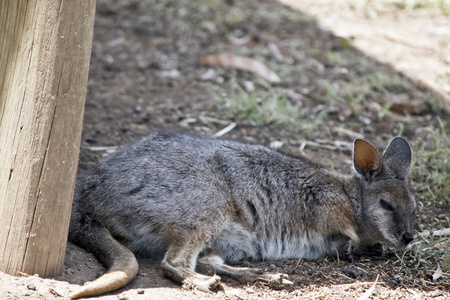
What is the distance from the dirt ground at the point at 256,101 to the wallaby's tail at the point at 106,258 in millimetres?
74

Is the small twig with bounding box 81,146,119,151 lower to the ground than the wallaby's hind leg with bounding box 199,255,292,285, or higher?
higher

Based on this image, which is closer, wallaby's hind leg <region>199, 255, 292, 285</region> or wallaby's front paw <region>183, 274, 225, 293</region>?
wallaby's front paw <region>183, 274, 225, 293</region>

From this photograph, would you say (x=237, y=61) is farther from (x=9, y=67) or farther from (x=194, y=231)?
(x=9, y=67)

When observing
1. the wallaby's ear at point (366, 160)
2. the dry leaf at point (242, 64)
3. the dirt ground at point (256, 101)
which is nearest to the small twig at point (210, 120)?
the dirt ground at point (256, 101)

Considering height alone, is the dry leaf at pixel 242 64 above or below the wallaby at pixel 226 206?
above

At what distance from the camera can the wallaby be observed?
167 inches

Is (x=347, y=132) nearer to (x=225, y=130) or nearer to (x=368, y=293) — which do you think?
(x=225, y=130)

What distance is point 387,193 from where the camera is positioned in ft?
16.1

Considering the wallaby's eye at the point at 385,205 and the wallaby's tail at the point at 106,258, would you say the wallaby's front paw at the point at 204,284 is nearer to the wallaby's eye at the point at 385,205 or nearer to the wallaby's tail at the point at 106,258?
the wallaby's tail at the point at 106,258

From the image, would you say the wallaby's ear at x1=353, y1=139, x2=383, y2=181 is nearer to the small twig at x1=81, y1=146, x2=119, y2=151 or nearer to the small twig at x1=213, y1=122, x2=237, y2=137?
the small twig at x1=213, y1=122, x2=237, y2=137

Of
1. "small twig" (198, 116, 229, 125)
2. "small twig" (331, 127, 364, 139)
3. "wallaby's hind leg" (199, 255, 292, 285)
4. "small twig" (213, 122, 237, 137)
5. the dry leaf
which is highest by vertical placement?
the dry leaf

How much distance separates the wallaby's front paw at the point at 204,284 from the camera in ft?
12.7

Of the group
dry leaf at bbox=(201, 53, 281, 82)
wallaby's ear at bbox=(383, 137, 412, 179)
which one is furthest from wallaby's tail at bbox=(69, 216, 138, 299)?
dry leaf at bbox=(201, 53, 281, 82)

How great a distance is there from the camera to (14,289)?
3.37 m
